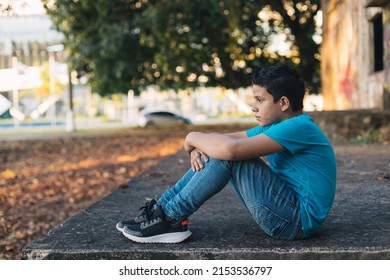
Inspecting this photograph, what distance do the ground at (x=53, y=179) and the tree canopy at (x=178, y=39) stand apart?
510 centimetres

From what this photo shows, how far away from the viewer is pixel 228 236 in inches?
122

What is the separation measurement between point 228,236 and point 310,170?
649 mm

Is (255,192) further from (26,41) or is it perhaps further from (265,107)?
(26,41)

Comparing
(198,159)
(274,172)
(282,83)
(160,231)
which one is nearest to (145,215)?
(160,231)

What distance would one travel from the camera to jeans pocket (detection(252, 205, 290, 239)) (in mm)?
2854

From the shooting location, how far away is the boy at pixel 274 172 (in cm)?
277

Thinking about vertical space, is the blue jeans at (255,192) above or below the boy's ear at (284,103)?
below

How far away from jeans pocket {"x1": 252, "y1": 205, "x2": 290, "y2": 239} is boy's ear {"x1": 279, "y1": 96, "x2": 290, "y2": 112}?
552 millimetres

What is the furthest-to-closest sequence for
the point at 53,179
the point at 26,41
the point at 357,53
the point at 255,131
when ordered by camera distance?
the point at 26,41 → the point at 357,53 → the point at 53,179 → the point at 255,131

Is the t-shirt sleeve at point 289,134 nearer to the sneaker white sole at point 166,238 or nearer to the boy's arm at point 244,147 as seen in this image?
the boy's arm at point 244,147

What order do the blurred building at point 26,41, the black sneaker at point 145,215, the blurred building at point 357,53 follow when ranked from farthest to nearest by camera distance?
→ the blurred building at point 26,41 < the blurred building at point 357,53 < the black sneaker at point 145,215

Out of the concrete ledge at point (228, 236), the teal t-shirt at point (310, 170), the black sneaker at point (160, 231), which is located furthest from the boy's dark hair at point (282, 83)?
the black sneaker at point (160, 231)

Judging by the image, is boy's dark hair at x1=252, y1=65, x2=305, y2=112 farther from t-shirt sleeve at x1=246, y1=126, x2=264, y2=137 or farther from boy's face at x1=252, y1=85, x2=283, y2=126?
t-shirt sleeve at x1=246, y1=126, x2=264, y2=137
